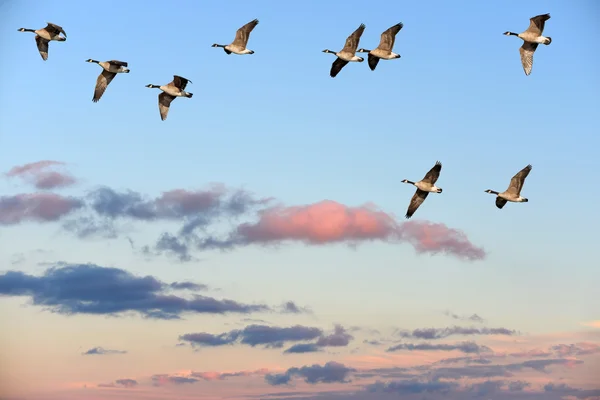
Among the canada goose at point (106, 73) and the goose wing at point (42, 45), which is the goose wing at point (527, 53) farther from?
the goose wing at point (42, 45)

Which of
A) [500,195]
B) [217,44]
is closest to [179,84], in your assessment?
[217,44]

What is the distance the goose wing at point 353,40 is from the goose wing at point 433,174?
39.1 ft

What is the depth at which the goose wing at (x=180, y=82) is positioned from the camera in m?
83.2

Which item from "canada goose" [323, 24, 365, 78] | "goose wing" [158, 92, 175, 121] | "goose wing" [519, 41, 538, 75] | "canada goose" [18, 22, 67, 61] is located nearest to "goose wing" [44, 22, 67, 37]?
"canada goose" [18, 22, 67, 61]

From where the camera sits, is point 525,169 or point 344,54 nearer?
point 525,169

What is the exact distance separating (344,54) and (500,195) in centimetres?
1644

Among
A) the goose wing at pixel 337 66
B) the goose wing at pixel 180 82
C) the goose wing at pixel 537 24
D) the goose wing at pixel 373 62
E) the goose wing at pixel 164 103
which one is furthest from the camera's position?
the goose wing at pixel 337 66

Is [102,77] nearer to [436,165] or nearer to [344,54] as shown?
[344,54]

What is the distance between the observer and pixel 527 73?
285 ft

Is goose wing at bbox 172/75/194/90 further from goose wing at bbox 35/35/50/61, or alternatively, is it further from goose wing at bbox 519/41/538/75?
goose wing at bbox 519/41/538/75

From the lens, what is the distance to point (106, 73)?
3455 inches

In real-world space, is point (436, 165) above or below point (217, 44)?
below

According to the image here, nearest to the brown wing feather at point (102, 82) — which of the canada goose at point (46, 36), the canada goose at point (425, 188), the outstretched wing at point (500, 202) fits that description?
the canada goose at point (46, 36)

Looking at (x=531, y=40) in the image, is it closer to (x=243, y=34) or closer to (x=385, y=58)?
(x=385, y=58)
